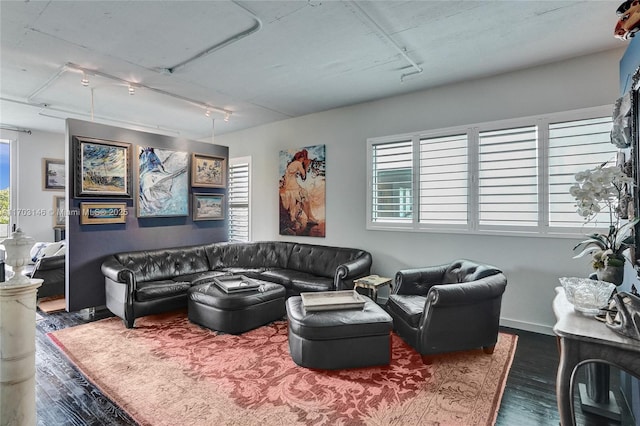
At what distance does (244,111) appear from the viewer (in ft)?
17.6

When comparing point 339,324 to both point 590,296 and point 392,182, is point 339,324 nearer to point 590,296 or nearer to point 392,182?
point 590,296

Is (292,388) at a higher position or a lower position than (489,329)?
lower

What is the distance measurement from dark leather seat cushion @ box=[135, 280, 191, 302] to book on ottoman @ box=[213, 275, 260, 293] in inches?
21.0

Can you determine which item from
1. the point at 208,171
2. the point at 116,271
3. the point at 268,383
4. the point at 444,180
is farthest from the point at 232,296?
the point at 444,180

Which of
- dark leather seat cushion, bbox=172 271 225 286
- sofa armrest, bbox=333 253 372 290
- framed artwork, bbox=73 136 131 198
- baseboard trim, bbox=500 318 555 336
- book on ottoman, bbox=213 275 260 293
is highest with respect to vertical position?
framed artwork, bbox=73 136 131 198

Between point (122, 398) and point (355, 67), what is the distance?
3.77 m

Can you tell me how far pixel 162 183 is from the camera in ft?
16.4

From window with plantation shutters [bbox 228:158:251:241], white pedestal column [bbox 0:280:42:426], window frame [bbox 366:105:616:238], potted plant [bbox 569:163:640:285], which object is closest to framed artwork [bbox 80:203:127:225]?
window with plantation shutters [bbox 228:158:251:241]

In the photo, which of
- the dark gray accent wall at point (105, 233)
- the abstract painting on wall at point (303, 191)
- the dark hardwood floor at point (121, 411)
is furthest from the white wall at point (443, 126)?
the dark gray accent wall at point (105, 233)

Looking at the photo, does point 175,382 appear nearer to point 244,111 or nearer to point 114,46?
point 114,46

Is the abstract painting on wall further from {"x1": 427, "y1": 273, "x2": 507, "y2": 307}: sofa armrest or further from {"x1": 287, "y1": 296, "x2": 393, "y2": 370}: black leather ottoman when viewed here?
{"x1": 427, "y1": 273, "x2": 507, "y2": 307}: sofa armrest

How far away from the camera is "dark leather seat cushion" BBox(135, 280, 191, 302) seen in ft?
12.5

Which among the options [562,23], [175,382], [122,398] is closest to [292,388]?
[175,382]

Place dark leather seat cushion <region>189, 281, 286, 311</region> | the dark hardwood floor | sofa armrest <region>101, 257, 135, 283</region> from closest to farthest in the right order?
the dark hardwood floor → dark leather seat cushion <region>189, 281, 286, 311</region> → sofa armrest <region>101, 257, 135, 283</region>
